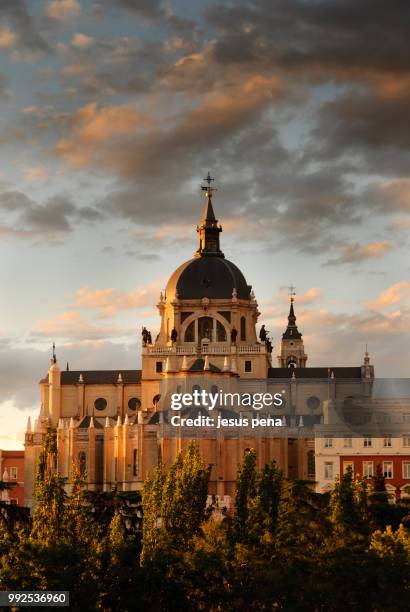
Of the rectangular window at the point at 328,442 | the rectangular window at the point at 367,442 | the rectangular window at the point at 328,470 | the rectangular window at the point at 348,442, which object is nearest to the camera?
the rectangular window at the point at 367,442

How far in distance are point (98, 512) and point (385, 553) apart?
150 ft

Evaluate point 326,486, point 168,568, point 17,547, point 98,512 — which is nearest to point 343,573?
point 168,568

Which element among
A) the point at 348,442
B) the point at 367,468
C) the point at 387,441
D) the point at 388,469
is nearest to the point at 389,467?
the point at 388,469

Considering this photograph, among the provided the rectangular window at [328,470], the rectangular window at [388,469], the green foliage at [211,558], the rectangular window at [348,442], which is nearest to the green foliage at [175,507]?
the green foliage at [211,558]

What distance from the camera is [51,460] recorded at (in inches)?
3989

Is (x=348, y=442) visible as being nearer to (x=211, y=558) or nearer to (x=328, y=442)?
(x=328, y=442)

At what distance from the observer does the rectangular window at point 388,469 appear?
17262cm

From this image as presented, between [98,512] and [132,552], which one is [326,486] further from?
[132,552]

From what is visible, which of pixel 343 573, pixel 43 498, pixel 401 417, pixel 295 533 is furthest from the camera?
pixel 401 417

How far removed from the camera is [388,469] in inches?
6816

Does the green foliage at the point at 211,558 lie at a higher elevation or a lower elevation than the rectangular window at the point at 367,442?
lower

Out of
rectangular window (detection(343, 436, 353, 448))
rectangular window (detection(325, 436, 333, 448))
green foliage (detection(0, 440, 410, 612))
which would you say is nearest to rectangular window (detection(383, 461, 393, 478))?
rectangular window (detection(343, 436, 353, 448))

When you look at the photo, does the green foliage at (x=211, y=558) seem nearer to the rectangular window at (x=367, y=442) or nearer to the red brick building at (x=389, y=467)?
the red brick building at (x=389, y=467)

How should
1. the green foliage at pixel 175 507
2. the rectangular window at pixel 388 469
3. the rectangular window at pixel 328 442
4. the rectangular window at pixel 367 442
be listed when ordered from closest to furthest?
the green foliage at pixel 175 507 < the rectangular window at pixel 388 469 < the rectangular window at pixel 367 442 < the rectangular window at pixel 328 442
